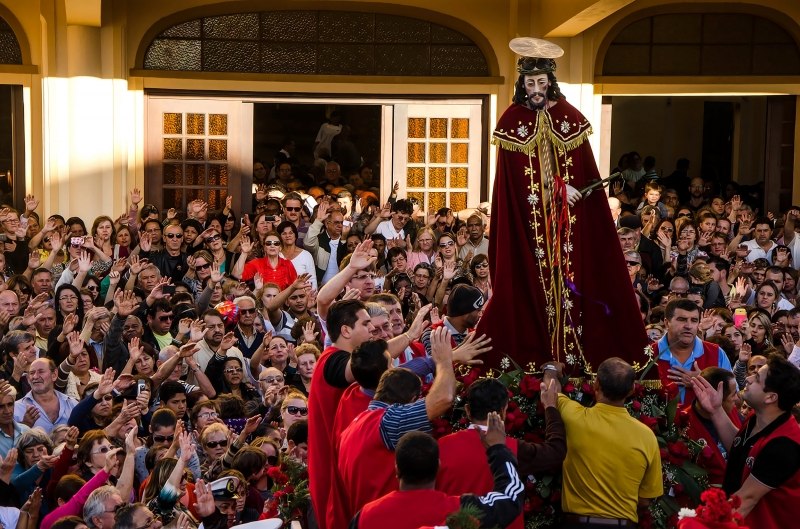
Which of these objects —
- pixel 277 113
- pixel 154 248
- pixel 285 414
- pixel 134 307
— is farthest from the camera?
pixel 277 113

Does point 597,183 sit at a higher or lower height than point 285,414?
higher

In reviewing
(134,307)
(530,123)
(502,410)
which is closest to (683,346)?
(530,123)

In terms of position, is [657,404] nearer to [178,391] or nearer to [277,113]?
[178,391]

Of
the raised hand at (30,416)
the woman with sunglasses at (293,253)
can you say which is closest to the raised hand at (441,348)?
the raised hand at (30,416)

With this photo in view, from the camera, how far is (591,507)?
647cm

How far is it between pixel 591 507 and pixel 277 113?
1607 centimetres

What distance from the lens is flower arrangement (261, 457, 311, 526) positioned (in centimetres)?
739

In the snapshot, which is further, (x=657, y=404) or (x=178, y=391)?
(x=178, y=391)

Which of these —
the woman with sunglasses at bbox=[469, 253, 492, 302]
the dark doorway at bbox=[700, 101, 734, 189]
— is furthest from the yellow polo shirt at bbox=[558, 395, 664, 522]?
the dark doorway at bbox=[700, 101, 734, 189]

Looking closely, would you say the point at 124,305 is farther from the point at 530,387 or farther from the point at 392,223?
the point at 392,223

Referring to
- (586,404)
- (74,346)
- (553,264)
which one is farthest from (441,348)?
(74,346)

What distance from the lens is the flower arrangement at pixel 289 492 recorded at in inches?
291

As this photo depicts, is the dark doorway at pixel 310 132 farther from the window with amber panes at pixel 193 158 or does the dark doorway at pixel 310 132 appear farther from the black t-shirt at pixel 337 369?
the black t-shirt at pixel 337 369

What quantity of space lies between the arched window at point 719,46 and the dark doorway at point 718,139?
4308mm
